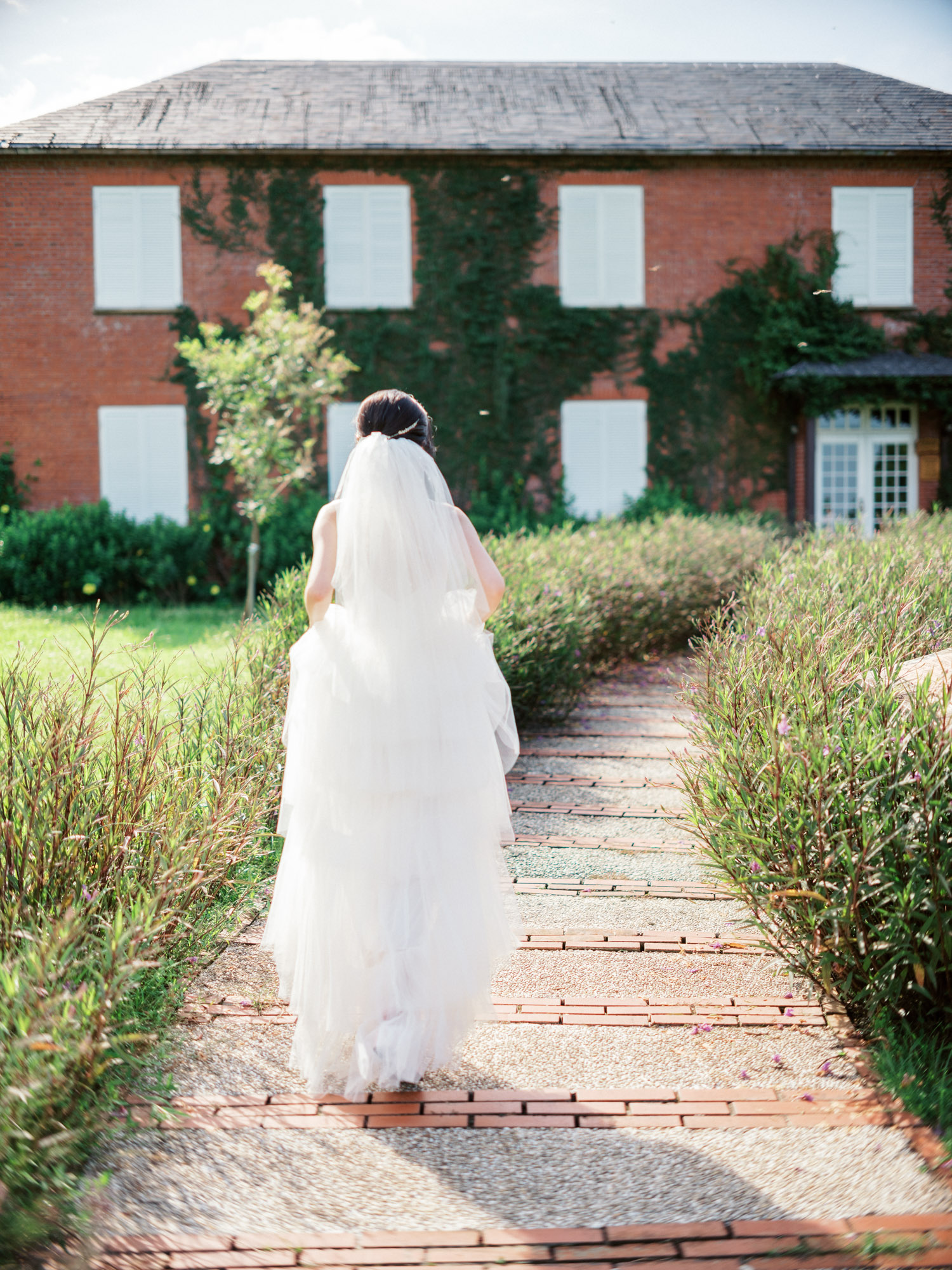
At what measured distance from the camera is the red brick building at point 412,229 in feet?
54.1

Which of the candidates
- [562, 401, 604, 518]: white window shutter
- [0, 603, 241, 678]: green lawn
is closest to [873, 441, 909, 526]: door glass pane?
[562, 401, 604, 518]: white window shutter

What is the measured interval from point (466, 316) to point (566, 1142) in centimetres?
1561

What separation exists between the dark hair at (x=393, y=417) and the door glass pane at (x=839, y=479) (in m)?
15.7

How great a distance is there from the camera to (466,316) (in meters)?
16.8

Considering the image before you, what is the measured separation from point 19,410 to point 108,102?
5.44 m

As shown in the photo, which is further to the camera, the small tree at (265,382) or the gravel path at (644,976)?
the small tree at (265,382)

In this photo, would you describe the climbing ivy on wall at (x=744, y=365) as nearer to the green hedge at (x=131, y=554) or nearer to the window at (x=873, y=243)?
the window at (x=873, y=243)

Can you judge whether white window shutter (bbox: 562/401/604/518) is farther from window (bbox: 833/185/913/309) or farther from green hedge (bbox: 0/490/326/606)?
window (bbox: 833/185/913/309)

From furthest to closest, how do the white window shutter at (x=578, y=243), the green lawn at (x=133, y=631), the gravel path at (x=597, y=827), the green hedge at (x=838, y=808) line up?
the white window shutter at (x=578, y=243) → the green lawn at (x=133, y=631) → the gravel path at (x=597, y=827) → the green hedge at (x=838, y=808)

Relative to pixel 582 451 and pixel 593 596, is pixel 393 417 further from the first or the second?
pixel 582 451

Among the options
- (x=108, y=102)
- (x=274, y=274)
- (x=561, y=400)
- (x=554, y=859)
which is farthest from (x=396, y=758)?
(x=108, y=102)

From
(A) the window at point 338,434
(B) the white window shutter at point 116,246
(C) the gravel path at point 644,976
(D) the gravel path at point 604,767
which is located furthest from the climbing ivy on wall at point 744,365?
(C) the gravel path at point 644,976

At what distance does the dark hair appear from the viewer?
314cm

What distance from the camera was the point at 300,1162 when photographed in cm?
251
